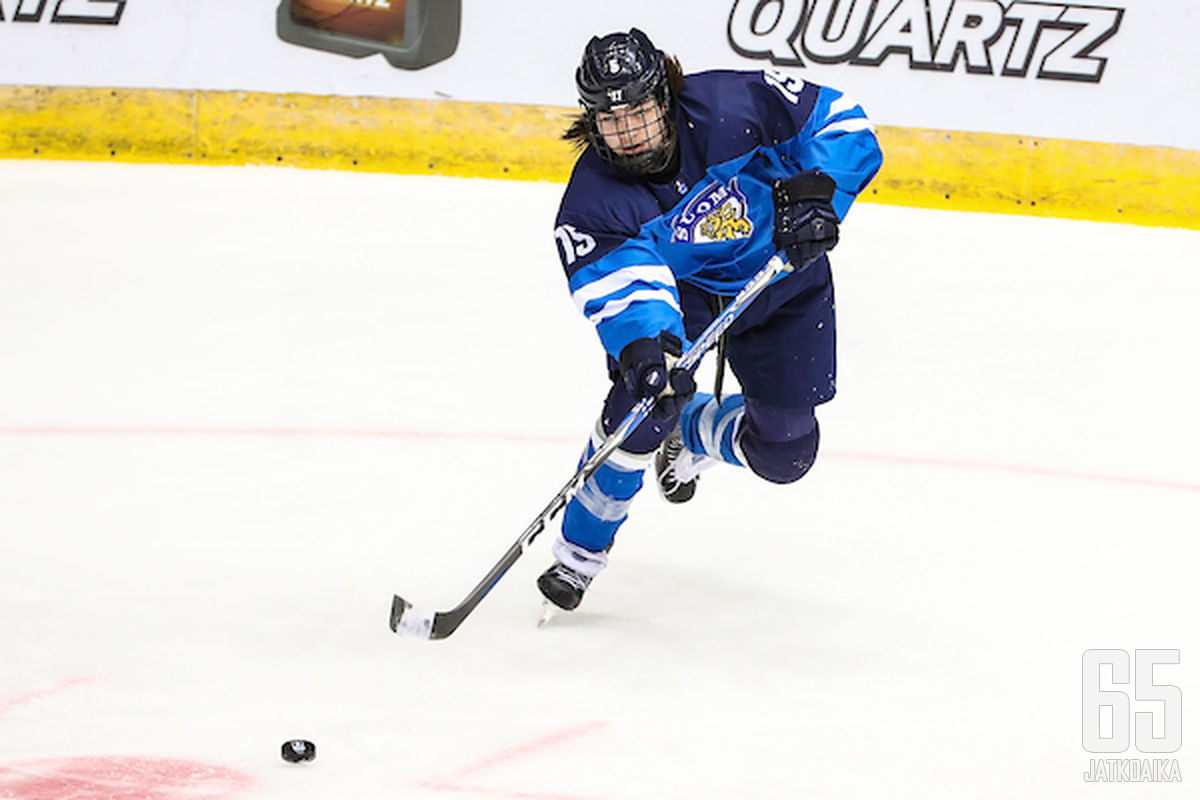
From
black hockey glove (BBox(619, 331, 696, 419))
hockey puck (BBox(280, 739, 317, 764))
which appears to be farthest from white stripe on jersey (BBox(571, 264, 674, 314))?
hockey puck (BBox(280, 739, 317, 764))

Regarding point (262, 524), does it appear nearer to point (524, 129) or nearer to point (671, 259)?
point (671, 259)

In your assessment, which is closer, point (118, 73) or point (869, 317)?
point (869, 317)

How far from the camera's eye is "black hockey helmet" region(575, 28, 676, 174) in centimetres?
270

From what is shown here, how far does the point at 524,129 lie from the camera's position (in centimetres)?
713

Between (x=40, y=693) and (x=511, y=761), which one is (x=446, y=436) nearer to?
(x=40, y=693)

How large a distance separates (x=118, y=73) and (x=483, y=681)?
5.23m

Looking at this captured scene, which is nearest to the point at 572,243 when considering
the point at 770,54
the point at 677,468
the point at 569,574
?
the point at 569,574

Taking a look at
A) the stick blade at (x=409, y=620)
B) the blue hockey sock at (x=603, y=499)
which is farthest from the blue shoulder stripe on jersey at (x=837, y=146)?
the stick blade at (x=409, y=620)

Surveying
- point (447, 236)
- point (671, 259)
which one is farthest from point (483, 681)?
point (447, 236)

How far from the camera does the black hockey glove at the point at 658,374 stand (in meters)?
2.70

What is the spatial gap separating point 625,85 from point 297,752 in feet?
4.17

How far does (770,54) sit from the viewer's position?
6.94 m

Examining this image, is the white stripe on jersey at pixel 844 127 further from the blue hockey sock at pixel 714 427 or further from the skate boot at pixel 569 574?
the skate boot at pixel 569 574

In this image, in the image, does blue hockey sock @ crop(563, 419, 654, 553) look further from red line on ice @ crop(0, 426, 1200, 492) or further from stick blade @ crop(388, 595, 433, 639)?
red line on ice @ crop(0, 426, 1200, 492)
